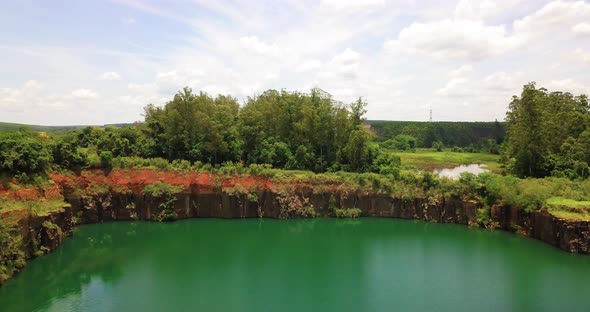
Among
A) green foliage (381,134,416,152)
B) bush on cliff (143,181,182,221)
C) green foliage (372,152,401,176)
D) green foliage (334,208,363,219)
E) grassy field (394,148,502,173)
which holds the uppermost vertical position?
green foliage (381,134,416,152)

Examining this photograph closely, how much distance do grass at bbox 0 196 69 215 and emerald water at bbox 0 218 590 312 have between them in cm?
251

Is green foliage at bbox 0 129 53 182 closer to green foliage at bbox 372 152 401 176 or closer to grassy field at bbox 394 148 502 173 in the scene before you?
green foliage at bbox 372 152 401 176

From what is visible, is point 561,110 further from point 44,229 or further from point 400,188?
point 44,229

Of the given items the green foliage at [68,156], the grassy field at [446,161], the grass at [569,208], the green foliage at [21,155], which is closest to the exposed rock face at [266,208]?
the grass at [569,208]

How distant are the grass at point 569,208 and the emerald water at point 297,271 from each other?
7.41 feet

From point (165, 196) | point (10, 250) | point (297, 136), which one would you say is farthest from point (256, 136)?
point (10, 250)

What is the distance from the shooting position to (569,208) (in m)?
27.1

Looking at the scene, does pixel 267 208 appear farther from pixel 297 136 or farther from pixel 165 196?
pixel 297 136

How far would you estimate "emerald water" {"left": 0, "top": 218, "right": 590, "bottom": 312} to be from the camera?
63.1 feet

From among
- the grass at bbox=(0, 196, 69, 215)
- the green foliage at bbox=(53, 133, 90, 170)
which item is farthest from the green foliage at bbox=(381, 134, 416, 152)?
the grass at bbox=(0, 196, 69, 215)

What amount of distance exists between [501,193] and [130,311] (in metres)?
25.9

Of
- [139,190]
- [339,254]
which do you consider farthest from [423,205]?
[139,190]

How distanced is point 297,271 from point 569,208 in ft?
57.5

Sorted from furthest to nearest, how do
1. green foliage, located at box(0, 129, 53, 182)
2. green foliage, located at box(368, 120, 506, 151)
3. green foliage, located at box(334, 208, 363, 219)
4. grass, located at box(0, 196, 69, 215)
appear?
green foliage, located at box(368, 120, 506, 151) → green foliage, located at box(334, 208, 363, 219) → green foliage, located at box(0, 129, 53, 182) → grass, located at box(0, 196, 69, 215)
